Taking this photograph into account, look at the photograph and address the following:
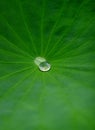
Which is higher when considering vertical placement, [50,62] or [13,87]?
[50,62]

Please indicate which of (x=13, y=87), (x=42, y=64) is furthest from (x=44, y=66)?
(x=13, y=87)

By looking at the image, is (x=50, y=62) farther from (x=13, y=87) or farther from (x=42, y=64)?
(x=13, y=87)

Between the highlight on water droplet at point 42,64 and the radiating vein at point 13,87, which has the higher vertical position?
the highlight on water droplet at point 42,64

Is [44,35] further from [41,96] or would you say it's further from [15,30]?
[41,96]

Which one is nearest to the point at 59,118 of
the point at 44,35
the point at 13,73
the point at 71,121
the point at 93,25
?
the point at 71,121

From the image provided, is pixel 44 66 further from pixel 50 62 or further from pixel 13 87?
pixel 13 87

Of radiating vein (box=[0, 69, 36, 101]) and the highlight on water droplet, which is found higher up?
the highlight on water droplet
